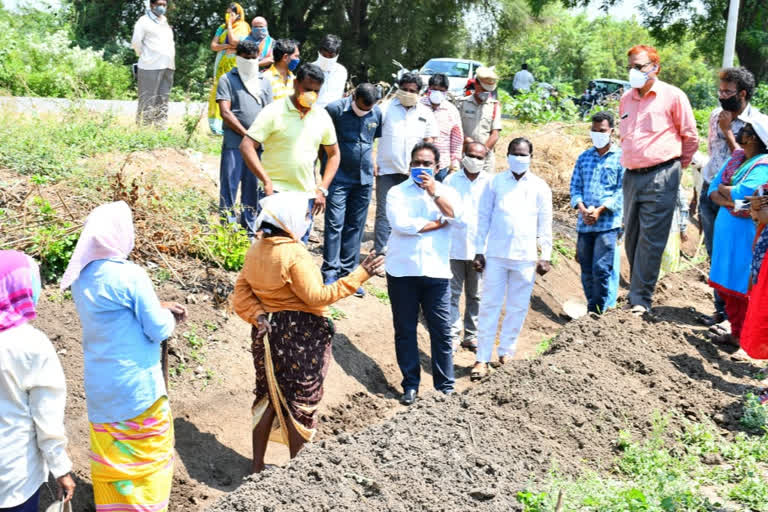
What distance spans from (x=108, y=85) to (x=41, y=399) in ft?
48.2

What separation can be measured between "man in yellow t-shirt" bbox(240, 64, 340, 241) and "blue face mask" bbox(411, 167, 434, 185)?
1031 mm

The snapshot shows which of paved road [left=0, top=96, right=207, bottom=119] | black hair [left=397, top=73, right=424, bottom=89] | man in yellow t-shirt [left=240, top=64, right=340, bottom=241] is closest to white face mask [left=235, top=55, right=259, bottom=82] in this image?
man in yellow t-shirt [left=240, top=64, right=340, bottom=241]

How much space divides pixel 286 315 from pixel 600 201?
4.23 meters

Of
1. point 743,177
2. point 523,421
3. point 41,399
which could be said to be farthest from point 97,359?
point 743,177

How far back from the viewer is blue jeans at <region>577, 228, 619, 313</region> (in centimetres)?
860

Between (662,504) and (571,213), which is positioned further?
(571,213)

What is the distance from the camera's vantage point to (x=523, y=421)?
18.4 feet

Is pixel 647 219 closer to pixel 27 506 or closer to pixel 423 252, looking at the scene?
pixel 423 252

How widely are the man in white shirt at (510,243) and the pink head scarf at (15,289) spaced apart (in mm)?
4512

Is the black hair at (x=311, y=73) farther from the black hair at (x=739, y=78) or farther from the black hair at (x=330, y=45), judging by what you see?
the black hair at (x=739, y=78)

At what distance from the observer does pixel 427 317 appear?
7.00 metres

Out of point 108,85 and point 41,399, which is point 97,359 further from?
point 108,85

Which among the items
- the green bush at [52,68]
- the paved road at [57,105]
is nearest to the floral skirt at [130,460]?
the paved road at [57,105]

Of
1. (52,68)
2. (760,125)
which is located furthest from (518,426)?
(52,68)
